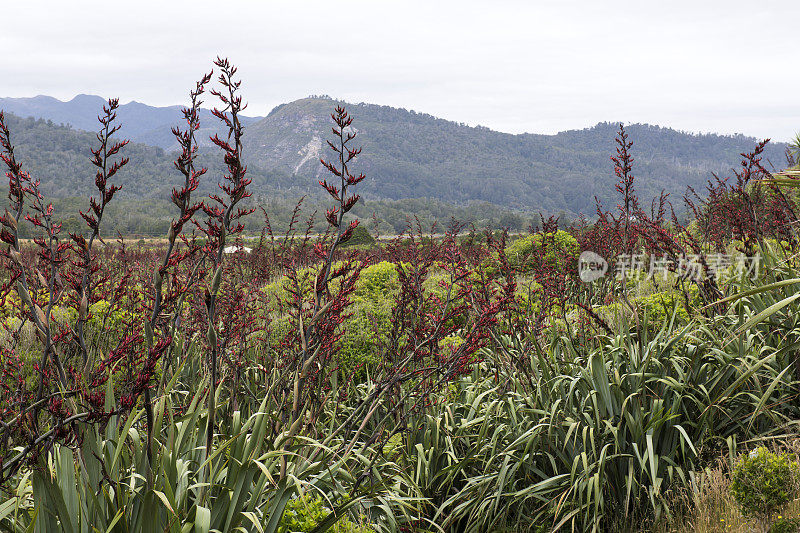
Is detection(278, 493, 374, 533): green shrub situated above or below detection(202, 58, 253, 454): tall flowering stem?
below

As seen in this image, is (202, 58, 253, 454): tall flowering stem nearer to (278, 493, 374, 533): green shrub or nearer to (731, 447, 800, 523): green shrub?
(278, 493, 374, 533): green shrub

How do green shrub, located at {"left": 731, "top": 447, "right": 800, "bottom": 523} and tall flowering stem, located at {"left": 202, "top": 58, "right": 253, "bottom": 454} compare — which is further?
green shrub, located at {"left": 731, "top": 447, "right": 800, "bottom": 523}

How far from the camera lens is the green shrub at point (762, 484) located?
246 centimetres

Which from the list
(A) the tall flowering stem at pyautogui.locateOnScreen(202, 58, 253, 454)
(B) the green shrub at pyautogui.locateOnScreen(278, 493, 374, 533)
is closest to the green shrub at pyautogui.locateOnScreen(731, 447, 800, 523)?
(B) the green shrub at pyautogui.locateOnScreen(278, 493, 374, 533)

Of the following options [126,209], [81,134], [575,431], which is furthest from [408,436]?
[81,134]

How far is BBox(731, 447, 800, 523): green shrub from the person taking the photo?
2.46 metres

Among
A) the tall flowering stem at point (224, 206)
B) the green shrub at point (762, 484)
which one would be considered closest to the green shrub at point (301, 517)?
the tall flowering stem at point (224, 206)

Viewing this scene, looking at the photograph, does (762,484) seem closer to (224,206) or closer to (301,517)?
(301,517)

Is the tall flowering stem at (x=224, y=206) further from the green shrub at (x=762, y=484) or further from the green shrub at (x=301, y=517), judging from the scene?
the green shrub at (x=762, y=484)

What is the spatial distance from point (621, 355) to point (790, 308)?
141 cm

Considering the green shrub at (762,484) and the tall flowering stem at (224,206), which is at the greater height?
the tall flowering stem at (224,206)

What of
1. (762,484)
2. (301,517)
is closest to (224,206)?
(301,517)

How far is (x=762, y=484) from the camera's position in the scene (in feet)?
8.06

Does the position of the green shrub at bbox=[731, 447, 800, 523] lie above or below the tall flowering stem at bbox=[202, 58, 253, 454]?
below
